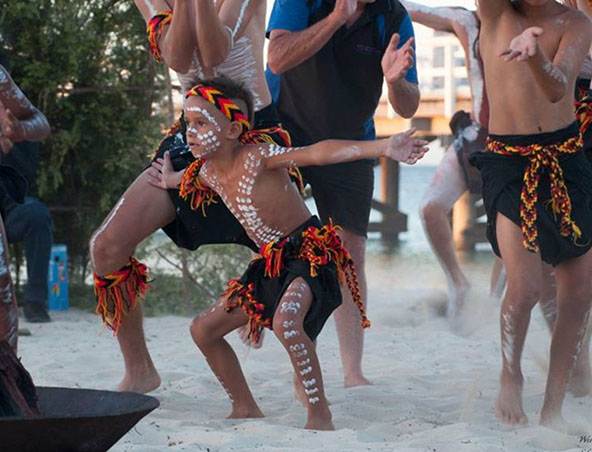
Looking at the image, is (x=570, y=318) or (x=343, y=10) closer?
(x=570, y=318)

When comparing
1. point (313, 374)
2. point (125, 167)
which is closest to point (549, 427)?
point (313, 374)

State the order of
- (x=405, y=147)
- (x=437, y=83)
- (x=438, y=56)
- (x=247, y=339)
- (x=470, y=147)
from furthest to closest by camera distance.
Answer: (x=437, y=83) < (x=438, y=56) < (x=470, y=147) < (x=247, y=339) < (x=405, y=147)

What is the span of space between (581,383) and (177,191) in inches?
73.6

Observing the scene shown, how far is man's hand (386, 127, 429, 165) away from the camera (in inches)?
146

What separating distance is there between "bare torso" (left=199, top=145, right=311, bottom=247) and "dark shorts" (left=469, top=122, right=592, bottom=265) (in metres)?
0.74

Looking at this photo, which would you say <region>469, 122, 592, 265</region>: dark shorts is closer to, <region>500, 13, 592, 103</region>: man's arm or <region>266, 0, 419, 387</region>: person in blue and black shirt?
<region>500, 13, 592, 103</region>: man's arm

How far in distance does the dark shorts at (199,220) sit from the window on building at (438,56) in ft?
39.3

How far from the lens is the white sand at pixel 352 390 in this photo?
12.8ft

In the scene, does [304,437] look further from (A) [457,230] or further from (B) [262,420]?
(A) [457,230]

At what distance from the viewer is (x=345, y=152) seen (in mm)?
3969

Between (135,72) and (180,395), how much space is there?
145 inches

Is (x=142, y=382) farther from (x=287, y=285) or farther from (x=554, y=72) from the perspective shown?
(x=554, y=72)

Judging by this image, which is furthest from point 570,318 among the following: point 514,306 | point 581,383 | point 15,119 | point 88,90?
point 88,90

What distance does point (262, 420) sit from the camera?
4348 millimetres
